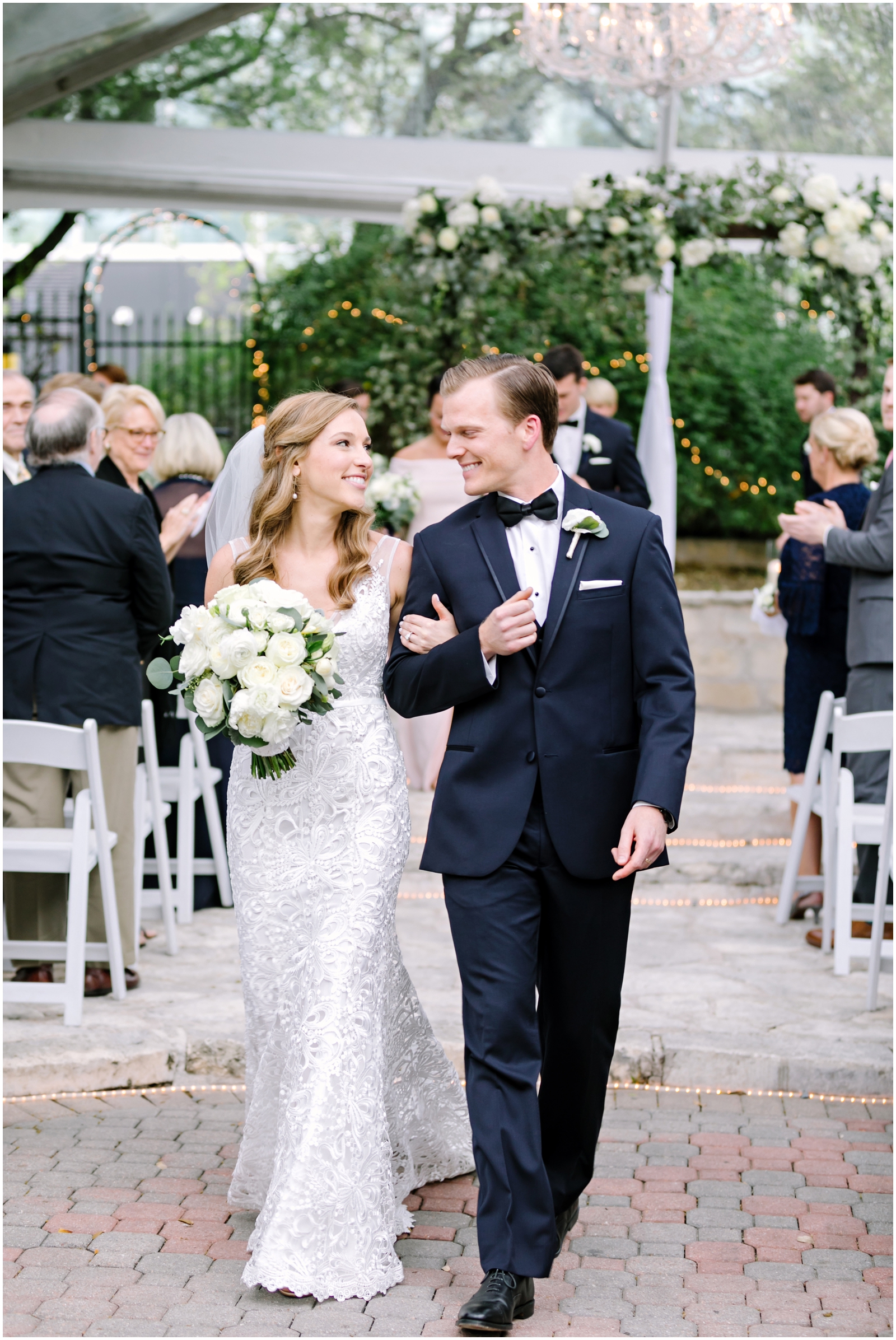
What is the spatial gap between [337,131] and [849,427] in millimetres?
6286

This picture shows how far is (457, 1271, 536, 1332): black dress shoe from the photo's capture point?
318cm

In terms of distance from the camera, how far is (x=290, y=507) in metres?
3.95

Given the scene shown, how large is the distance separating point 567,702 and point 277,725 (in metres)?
0.69

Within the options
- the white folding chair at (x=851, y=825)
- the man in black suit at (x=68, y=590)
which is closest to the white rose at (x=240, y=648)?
the man in black suit at (x=68, y=590)

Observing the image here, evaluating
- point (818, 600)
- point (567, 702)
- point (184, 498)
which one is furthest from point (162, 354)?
point (567, 702)

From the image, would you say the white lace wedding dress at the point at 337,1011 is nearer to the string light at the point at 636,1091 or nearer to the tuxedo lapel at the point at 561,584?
the tuxedo lapel at the point at 561,584

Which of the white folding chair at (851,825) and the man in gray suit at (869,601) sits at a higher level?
the man in gray suit at (869,601)

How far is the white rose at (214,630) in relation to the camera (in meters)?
3.56

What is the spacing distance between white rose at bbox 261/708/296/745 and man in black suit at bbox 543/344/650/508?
4523 mm

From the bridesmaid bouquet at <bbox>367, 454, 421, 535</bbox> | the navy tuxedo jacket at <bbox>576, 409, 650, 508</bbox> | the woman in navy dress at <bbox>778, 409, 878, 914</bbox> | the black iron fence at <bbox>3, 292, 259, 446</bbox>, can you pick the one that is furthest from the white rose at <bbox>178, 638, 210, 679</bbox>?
the black iron fence at <bbox>3, 292, 259, 446</bbox>

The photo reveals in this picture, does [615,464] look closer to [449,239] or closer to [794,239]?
[449,239]

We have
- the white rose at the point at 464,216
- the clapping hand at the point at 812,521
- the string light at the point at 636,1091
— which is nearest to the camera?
the string light at the point at 636,1091

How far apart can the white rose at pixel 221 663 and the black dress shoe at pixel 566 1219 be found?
4.93ft

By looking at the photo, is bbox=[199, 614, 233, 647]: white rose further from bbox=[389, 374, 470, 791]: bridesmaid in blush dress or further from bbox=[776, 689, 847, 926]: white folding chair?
bbox=[389, 374, 470, 791]: bridesmaid in blush dress
